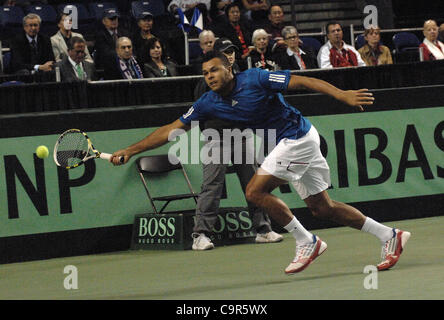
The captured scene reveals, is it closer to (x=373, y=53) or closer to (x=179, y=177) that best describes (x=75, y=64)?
(x=179, y=177)

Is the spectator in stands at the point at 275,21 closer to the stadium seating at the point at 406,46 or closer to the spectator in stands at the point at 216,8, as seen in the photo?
the spectator in stands at the point at 216,8

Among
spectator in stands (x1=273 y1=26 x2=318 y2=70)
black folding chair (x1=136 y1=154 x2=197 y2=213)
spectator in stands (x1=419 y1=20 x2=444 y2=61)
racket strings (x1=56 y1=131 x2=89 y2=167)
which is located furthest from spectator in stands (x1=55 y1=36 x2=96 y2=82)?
spectator in stands (x1=419 y1=20 x2=444 y2=61)

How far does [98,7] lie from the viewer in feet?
54.5

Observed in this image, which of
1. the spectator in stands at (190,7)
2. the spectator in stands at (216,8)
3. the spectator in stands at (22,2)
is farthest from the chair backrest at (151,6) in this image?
the spectator in stands at (22,2)

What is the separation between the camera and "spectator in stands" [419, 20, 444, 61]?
1397 cm

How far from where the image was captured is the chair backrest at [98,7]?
650 inches

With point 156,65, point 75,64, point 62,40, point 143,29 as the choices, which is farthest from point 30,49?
point 156,65

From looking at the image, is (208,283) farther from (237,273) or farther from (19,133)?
(19,133)

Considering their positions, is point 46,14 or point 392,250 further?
point 46,14

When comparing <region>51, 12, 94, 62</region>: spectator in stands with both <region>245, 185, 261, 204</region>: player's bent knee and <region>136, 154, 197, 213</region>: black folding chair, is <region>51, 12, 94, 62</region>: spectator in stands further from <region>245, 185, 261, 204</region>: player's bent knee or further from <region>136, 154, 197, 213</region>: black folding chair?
<region>245, 185, 261, 204</region>: player's bent knee

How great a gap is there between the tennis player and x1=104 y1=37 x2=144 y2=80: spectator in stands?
3943mm

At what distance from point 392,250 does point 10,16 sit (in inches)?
389

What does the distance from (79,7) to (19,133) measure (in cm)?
701
